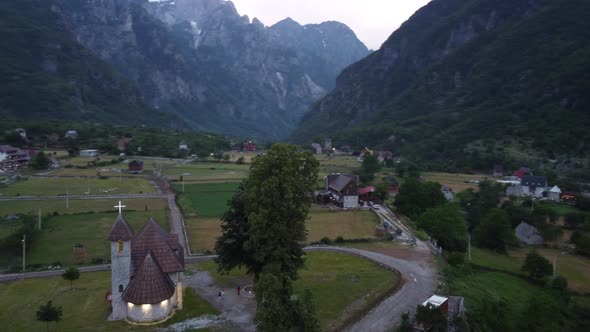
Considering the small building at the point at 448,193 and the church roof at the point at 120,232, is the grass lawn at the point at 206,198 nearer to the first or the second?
the church roof at the point at 120,232

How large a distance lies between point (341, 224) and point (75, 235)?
109 feet

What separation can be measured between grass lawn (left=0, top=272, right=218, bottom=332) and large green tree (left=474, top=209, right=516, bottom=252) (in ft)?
137

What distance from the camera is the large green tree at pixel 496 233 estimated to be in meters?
60.5

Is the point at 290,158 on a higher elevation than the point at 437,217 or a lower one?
higher

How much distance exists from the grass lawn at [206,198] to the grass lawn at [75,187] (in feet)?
24.3

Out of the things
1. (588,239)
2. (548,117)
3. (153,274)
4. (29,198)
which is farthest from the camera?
(548,117)

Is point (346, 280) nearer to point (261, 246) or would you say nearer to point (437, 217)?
point (261, 246)

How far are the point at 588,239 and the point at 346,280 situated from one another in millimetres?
37243

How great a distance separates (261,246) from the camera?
110ft

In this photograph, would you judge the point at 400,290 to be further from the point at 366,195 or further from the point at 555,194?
the point at 555,194

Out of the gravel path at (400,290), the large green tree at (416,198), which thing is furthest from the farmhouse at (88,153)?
the gravel path at (400,290)

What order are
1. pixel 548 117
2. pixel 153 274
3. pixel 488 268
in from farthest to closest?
pixel 548 117 → pixel 488 268 → pixel 153 274

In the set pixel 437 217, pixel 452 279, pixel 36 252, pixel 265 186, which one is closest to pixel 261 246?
pixel 265 186

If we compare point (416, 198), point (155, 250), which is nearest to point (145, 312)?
point (155, 250)
